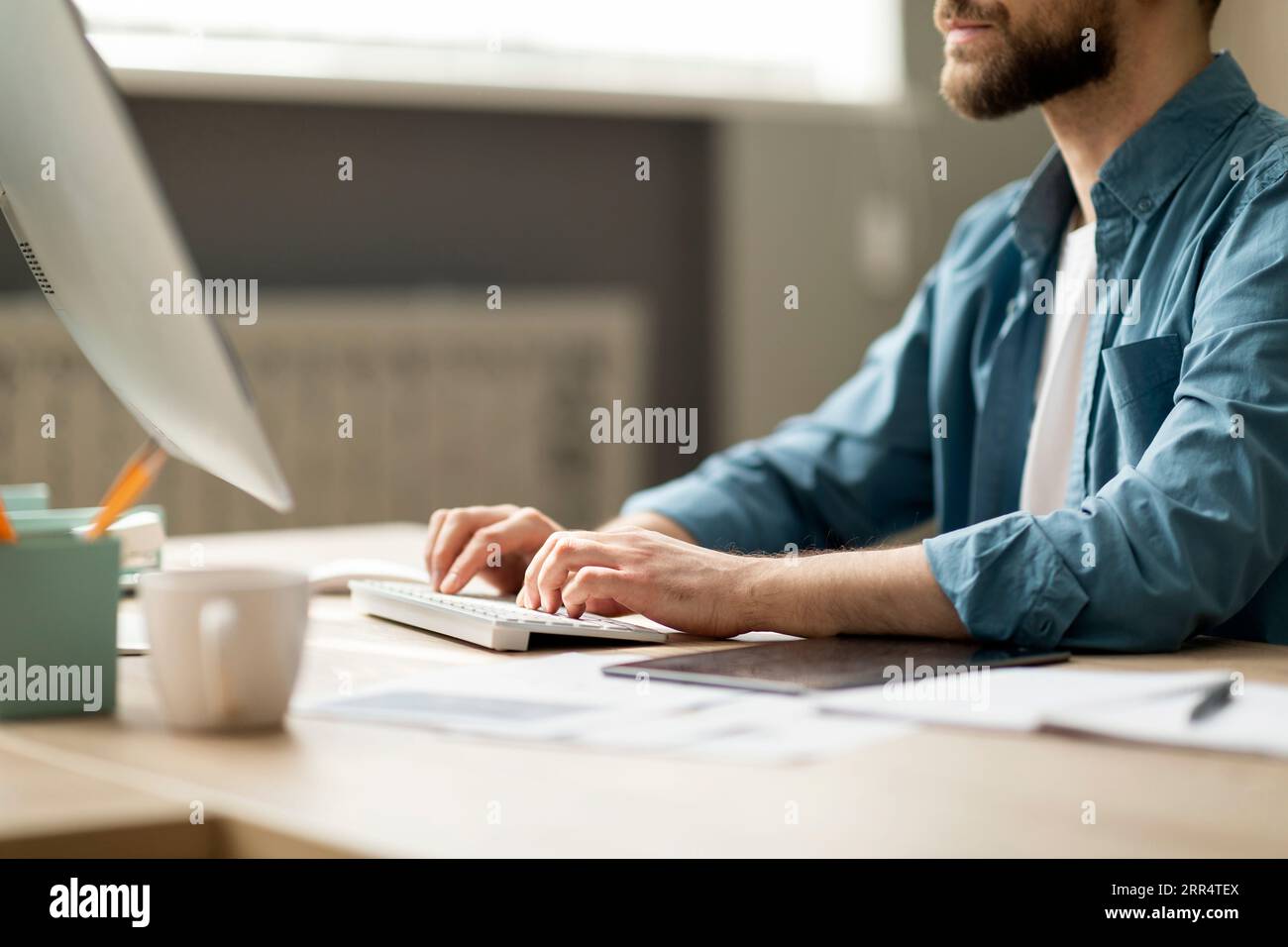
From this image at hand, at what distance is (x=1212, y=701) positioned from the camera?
805 millimetres

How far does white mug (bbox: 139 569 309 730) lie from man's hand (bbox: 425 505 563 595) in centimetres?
44

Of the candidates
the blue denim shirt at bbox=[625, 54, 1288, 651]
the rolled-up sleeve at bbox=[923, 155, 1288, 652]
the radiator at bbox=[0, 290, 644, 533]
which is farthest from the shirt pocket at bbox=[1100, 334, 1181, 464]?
the radiator at bbox=[0, 290, 644, 533]

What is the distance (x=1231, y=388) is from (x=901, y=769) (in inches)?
20.4

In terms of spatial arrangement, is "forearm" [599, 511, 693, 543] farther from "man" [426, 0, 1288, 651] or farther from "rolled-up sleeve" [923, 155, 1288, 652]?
"rolled-up sleeve" [923, 155, 1288, 652]

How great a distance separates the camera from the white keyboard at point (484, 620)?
100 centimetres

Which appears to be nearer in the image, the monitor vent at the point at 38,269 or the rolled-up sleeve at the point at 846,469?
the monitor vent at the point at 38,269

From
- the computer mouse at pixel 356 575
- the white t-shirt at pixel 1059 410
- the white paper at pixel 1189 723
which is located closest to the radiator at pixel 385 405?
the computer mouse at pixel 356 575

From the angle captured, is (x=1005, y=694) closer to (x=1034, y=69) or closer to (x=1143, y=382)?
(x=1143, y=382)

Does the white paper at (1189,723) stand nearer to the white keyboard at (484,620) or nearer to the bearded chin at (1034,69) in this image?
the white keyboard at (484,620)

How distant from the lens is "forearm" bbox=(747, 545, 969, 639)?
1013 mm

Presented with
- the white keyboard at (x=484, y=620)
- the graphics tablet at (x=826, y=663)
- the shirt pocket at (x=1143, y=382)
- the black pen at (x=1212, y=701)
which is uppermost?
the shirt pocket at (x=1143, y=382)

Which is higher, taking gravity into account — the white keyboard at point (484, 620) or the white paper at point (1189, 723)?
the white keyboard at point (484, 620)
